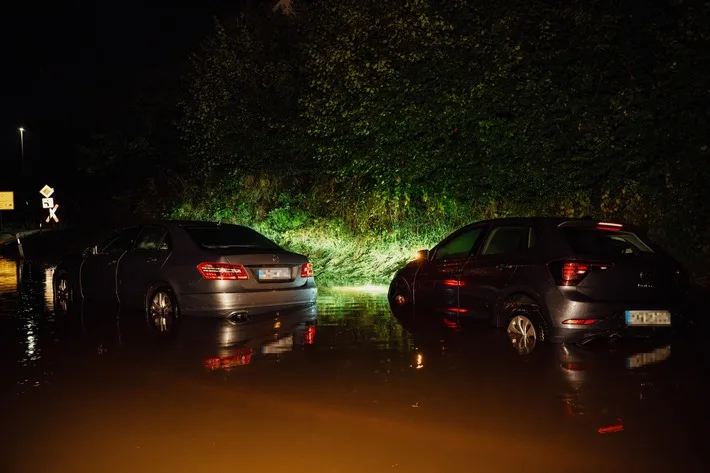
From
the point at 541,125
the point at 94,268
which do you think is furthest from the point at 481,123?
the point at 94,268

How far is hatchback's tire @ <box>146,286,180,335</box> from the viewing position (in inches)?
450

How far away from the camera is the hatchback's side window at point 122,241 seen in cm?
1311

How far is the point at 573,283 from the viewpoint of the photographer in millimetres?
9039

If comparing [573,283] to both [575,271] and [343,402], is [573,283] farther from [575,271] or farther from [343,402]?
[343,402]

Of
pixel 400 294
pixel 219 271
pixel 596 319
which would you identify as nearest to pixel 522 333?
pixel 596 319

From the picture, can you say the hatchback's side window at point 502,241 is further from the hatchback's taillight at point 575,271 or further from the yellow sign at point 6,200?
the yellow sign at point 6,200

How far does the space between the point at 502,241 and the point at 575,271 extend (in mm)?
2318

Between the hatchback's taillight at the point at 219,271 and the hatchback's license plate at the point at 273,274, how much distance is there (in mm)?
429

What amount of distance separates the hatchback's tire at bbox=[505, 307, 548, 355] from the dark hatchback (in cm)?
1

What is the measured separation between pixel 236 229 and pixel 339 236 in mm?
10181

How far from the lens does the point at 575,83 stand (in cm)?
1605

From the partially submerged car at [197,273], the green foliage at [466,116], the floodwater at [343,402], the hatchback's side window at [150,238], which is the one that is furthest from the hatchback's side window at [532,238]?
the green foliage at [466,116]

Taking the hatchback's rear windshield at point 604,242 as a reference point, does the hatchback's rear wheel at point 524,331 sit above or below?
below

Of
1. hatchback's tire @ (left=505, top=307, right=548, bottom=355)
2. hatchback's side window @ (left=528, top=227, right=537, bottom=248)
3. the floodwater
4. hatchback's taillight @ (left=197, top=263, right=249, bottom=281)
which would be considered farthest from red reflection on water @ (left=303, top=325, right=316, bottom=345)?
hatchback's side window @ (left=528, top=227, right=537, bottom=248)
